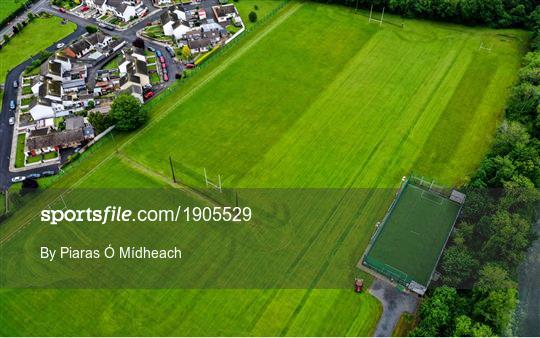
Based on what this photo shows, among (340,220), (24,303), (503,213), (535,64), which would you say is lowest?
(24,303)

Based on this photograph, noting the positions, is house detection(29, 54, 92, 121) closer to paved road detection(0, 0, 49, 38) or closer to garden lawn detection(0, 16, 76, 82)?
garden lawn detection(0, 16, 76, 82)

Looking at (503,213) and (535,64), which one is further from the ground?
(535,64)

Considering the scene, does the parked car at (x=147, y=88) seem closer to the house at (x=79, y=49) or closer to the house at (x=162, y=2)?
the house at (x=79, y=49)

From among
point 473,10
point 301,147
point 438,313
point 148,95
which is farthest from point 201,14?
point 438,313

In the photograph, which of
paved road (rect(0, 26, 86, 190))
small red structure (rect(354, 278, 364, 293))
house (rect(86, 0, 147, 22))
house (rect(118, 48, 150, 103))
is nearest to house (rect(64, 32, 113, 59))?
paved road (rect(0, 26, 86, 190))

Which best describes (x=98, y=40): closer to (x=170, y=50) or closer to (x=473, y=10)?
(x=170, y=50)

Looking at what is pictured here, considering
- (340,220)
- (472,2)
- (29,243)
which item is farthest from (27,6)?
(472,2)

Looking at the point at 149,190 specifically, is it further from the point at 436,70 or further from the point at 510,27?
the point at 510,27
